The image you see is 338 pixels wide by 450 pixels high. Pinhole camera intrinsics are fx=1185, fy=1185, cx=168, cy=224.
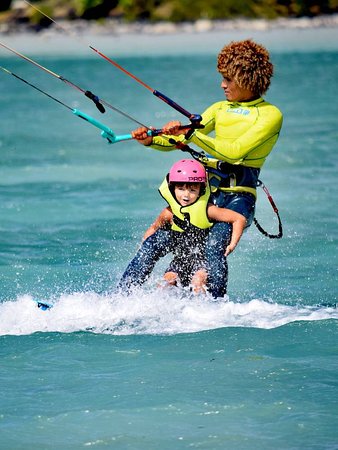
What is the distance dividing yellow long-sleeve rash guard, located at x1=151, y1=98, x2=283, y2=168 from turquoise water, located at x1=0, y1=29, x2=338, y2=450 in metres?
1.07

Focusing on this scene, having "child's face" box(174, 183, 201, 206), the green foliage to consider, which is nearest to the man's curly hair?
"child's face" box(174, 183, 201, 206)

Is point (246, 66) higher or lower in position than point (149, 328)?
higher

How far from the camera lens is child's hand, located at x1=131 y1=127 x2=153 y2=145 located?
7.95m

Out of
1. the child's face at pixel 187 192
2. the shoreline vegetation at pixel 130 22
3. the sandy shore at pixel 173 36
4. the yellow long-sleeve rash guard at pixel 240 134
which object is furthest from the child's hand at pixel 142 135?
the shoreline vegetation at pixel 130 22

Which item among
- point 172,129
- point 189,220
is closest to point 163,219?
point 189,220

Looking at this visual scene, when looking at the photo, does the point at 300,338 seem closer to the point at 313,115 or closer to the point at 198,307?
the point at 198,307

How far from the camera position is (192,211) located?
8281 mm

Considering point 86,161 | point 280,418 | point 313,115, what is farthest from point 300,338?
point 313,115

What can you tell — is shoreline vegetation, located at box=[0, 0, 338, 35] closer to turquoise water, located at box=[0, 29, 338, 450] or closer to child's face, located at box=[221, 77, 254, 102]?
turquoise water, located at box=[0, 29, 338, 450]

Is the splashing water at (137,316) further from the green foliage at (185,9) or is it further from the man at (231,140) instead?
the green foliage at (185,9)

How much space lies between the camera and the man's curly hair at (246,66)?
318 inches

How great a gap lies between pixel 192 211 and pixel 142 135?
2.19 feet

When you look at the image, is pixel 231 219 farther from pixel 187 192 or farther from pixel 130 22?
pixel 130 22

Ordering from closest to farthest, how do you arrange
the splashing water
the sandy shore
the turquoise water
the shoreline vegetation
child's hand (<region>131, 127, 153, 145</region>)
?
the turquoise water, child's hand (<region>131, 127, 153, 145</region>), the splashing water, the sandy shore, the shoreline vegetation
